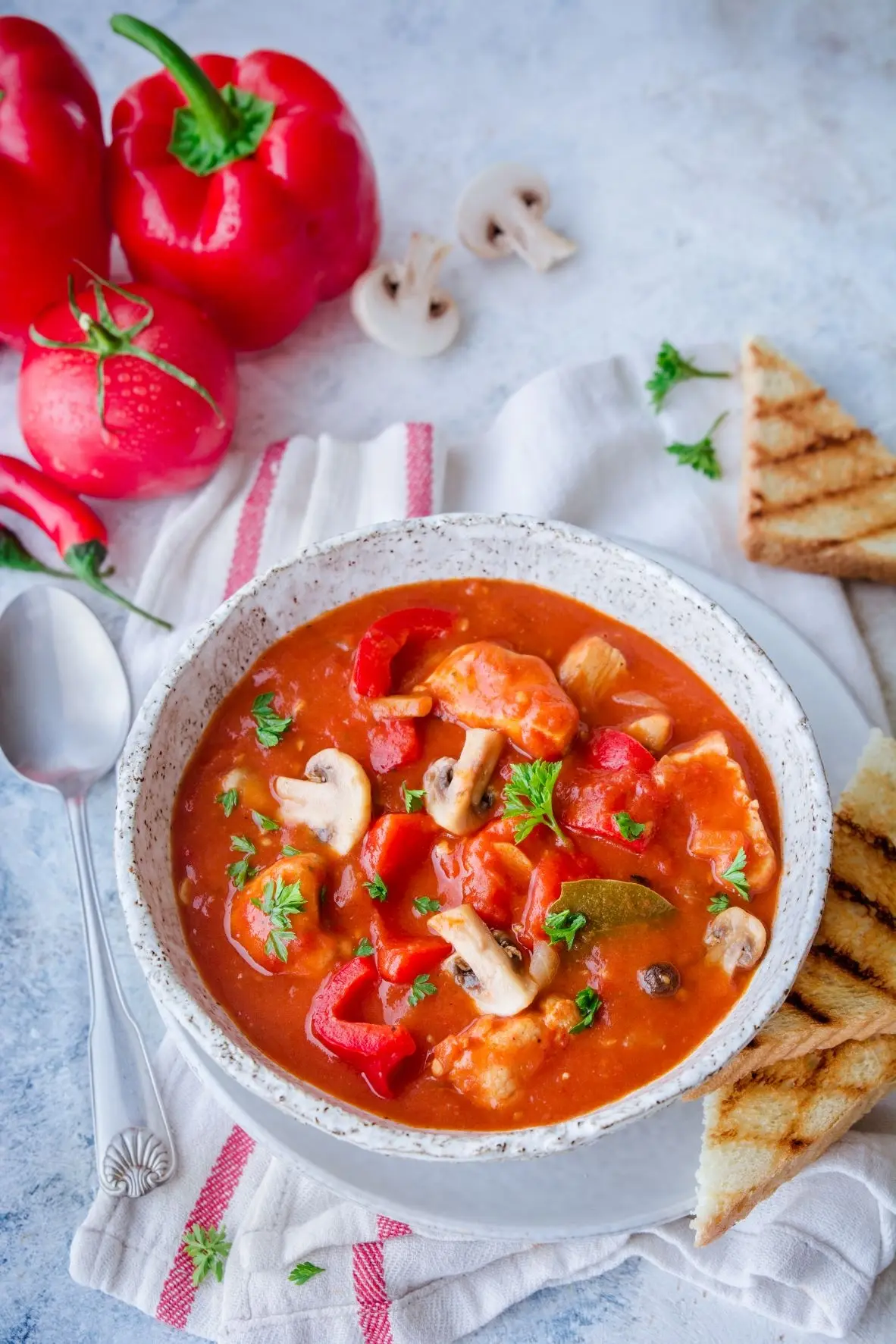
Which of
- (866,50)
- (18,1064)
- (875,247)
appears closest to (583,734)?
(18,1064)

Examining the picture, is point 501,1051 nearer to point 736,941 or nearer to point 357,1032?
point 357,1032

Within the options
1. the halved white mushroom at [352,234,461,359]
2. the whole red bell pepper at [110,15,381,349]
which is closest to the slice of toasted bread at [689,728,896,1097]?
the halved white mushroom at [352,234,461,359]

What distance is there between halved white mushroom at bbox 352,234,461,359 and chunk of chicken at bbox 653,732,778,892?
7.54 ft

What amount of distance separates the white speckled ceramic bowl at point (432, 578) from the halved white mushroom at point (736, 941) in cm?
4

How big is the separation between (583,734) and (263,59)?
299cm

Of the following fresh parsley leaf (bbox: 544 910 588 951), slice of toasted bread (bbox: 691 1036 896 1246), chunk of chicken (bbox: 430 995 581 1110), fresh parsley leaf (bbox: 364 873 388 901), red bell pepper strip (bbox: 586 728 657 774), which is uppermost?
red bell pepper strip (bbox: 586 728 657 774)

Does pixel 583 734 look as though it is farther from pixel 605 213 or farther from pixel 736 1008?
pixel 605 213

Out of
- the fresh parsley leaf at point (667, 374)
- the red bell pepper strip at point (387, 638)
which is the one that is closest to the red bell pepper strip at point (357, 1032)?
the red bell pepper strip at point (387, 638)

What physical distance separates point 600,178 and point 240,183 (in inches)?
65.2

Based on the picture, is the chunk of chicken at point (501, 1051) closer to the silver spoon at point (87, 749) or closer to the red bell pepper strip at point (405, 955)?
the red bell pepper strip at point (405, 955)

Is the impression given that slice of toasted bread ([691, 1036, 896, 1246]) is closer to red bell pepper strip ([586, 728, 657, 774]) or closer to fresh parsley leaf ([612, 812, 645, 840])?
fresh parsley leaf ([612, 812, 645, 840])

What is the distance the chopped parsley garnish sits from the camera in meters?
3.20

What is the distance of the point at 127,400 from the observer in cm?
438

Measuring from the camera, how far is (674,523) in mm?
4543
